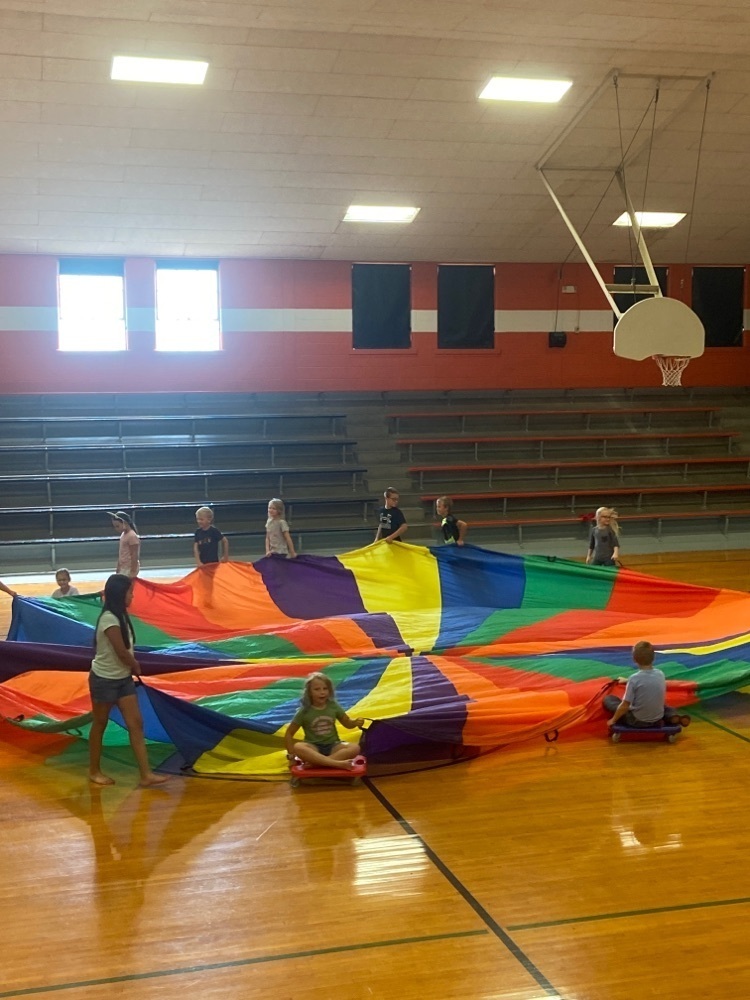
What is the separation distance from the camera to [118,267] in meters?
12.7

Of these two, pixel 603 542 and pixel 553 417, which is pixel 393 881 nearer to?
pixel 603 542

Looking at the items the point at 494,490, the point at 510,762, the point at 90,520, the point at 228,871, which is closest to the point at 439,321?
the point at 494,490

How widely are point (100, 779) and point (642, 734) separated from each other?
2.58 m

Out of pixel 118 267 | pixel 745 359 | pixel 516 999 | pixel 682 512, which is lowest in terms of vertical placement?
pixel 516 999

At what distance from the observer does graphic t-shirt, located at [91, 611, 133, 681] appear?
4141 mm

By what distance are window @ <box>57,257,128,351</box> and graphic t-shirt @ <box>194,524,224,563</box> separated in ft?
19.1

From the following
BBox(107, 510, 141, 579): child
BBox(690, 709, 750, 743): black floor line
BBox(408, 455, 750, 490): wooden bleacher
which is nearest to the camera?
BBox(690, 709, 750, 743): black floor line

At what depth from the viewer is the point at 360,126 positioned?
9.43 meters

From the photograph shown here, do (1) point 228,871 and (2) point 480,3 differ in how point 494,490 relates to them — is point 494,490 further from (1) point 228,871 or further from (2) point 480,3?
(1) point 228,871

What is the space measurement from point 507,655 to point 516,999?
301 centimetres

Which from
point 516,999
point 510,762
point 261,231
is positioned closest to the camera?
point 516,999

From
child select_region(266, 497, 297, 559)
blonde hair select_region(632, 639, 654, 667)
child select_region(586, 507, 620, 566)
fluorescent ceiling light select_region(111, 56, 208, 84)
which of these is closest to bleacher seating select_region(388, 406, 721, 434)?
child select_region(266, 497, 297, 559)

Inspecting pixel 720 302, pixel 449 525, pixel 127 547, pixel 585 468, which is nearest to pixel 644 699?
pixel 449 525

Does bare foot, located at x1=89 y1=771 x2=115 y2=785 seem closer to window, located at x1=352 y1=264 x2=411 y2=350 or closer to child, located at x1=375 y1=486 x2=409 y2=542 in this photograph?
child, located at x1=375 y1=486 x2=409 y2=542
